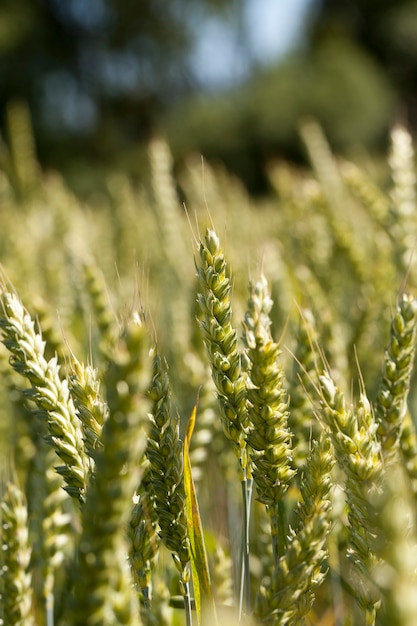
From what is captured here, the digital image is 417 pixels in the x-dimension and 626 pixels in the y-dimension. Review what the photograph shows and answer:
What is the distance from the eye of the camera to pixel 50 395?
785 millimetres

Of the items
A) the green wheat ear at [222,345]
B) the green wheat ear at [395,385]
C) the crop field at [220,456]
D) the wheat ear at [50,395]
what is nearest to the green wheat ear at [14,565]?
the crop field at [220,456]

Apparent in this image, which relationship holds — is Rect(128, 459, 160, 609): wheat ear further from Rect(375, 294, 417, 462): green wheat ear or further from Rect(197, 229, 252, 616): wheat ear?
Rect(375, 294, 417, 462): green wheat ear

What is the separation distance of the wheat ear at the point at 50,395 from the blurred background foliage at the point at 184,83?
53.2ft

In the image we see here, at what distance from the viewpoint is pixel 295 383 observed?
1.05m

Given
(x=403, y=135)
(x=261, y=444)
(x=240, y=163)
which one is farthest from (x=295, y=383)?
(x=240, y=163)

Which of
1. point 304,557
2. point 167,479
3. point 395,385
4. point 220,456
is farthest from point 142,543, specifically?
point 220,456

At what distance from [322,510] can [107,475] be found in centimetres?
29

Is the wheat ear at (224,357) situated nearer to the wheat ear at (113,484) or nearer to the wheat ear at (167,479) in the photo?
the wheat ear at (167,479)

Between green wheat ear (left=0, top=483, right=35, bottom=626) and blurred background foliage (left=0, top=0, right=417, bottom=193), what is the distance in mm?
16183

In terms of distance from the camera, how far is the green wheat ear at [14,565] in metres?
0.86

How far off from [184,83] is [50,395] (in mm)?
22679

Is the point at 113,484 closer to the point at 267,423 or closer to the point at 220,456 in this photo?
the point at 267,423

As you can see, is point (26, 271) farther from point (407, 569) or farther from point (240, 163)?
point (240, 163)

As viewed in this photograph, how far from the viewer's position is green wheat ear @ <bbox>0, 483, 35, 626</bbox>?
0.86 m
